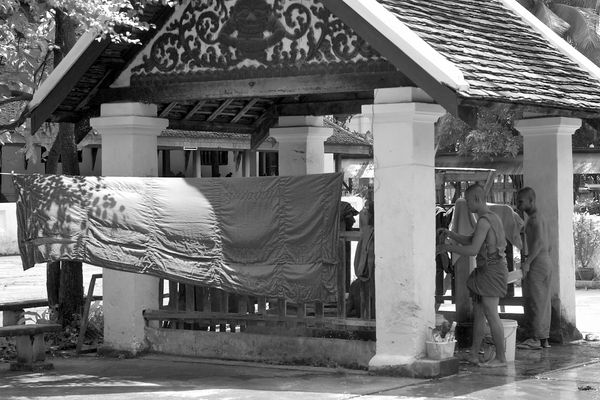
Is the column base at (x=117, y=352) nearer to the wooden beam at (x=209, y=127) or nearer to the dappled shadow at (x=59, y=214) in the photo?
the dappled shadow at (x=59, y=214)

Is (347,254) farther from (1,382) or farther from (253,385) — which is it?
(1,382)

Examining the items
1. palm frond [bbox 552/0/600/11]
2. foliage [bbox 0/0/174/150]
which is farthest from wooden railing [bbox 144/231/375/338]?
palm frond [bbox 552/0/600/11]

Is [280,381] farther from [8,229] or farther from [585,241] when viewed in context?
[8,229]

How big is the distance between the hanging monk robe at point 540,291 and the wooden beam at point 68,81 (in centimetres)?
549

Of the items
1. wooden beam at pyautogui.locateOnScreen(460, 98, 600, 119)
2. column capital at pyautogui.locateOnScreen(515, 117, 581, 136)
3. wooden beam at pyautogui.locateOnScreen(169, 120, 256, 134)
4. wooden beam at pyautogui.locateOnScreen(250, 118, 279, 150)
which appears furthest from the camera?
wooden beam at pyautogui.locateOnScreen(250, 118, 279, 150)

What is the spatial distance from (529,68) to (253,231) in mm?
3456

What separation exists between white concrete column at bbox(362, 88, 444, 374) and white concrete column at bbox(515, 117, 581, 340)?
2.65 meters

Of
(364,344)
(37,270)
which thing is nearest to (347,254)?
(364,344)

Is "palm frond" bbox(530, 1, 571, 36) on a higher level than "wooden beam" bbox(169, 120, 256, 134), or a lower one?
higher

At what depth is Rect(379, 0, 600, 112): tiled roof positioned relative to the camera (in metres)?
9.98

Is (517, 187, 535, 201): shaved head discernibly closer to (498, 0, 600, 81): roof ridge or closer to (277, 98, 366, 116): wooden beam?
(498, 0, 600, 81): roof ridge

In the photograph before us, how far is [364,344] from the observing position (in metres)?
10.4

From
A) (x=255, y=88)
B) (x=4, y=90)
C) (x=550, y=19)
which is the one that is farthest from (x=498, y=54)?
(x=550, y=19)

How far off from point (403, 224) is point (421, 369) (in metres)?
1.41
